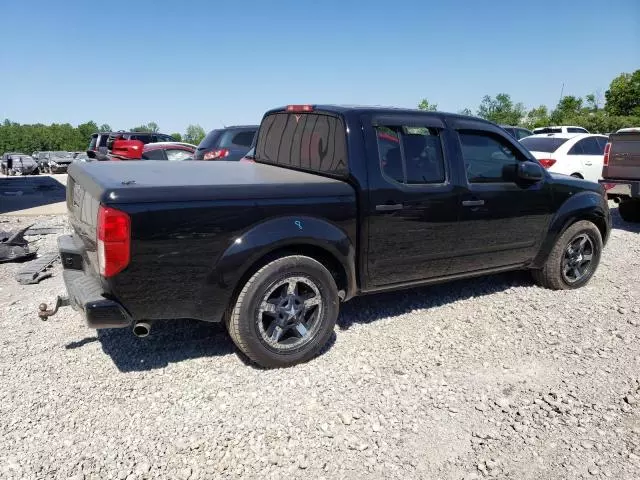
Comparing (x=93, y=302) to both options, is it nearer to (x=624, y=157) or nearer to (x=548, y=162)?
(x=624, y=157)

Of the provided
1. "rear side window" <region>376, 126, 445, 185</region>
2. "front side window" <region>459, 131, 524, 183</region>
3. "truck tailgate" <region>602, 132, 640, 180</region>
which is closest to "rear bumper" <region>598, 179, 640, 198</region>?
"truck tailgate" <region>602, 132, 640, 180</region>

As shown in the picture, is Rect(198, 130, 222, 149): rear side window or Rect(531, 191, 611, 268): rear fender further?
Rect(198, 130, 222, 149): rear side window

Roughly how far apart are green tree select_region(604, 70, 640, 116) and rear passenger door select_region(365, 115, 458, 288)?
46550mm

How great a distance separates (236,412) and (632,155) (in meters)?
8.87

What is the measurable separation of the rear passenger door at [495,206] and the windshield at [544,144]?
6.97 metres

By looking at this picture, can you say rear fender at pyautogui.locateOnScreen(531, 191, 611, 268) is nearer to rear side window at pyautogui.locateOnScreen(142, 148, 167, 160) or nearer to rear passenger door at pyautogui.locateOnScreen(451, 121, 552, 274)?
rear passenger door at pyautogui.locateOnScreen(451, 121, 552, 274)

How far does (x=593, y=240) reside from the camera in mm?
5320

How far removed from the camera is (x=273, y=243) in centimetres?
322

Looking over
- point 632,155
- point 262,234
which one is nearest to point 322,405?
point 262,234

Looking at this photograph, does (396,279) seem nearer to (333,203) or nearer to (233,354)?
(333,203)

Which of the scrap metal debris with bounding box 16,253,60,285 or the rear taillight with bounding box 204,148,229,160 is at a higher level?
the rear taillight with bounding box 204,148,229,160

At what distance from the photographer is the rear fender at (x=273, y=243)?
3.12 m

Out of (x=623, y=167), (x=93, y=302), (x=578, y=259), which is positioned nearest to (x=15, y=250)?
(x=93, y=302)

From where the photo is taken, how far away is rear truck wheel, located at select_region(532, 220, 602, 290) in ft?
16.6
